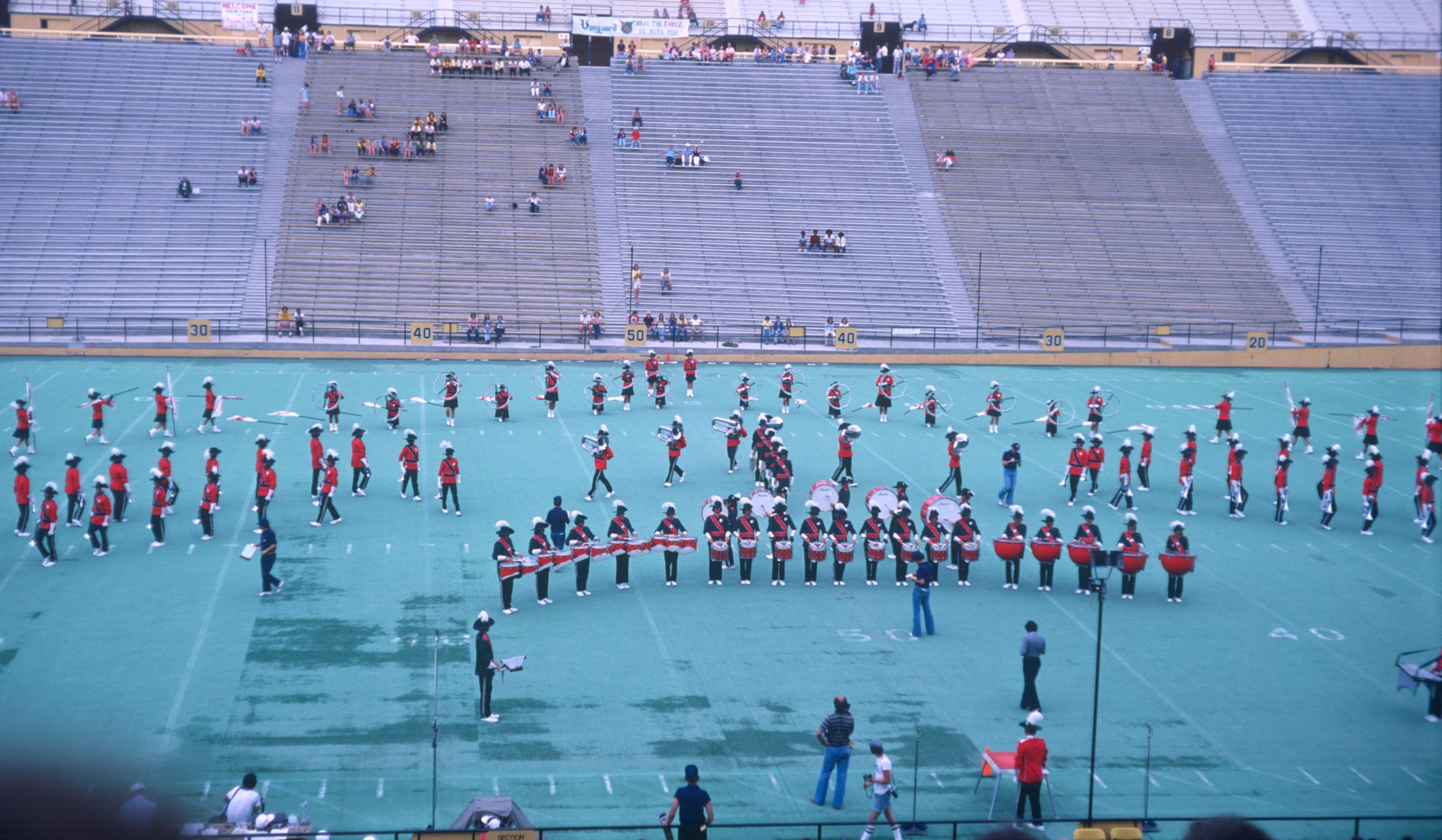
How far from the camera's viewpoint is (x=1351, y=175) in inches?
2313

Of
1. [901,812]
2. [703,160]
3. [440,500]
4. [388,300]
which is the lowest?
[901,812]

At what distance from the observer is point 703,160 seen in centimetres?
5675

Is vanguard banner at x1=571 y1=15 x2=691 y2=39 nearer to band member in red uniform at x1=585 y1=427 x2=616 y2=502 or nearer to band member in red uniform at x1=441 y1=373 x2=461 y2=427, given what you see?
band member in red uniform at x1=441 y1=373 x2=461 y2=427

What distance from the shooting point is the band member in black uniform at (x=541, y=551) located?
19.5 metres

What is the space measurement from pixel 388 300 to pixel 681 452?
2112cm

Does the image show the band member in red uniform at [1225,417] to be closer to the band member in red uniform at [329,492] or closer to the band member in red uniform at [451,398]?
the band member in red uniform at [451,398]

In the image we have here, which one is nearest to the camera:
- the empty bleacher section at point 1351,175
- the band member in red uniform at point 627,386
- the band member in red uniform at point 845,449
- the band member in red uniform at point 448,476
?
the band member in red uniform at point 448,476

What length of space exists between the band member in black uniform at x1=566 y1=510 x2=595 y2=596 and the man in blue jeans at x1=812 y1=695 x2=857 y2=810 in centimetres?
716

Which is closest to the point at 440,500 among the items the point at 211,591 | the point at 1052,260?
the point at 211,591

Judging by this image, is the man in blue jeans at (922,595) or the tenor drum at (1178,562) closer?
the man in blue jeans at (922,595)

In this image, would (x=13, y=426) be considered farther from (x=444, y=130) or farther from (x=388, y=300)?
(x=444, y=130)

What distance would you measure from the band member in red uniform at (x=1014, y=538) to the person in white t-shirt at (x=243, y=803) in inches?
490

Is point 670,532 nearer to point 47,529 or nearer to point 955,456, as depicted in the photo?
point 955,456

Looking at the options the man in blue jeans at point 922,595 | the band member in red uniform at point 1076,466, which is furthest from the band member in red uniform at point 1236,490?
the man in blue jeans at point 922,595
